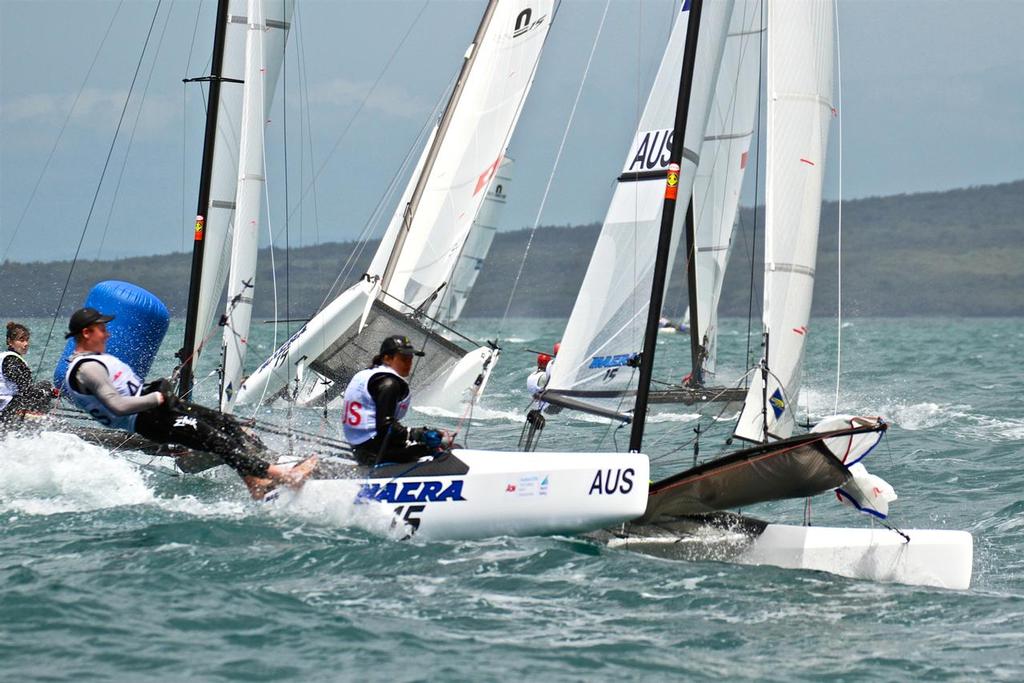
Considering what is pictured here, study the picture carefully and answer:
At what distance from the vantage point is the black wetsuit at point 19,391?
30.2ft

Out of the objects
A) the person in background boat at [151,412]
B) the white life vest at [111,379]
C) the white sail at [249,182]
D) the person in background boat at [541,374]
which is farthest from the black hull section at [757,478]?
the white sail at [249,182]

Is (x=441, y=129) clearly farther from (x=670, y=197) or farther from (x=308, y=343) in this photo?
(x=670, y=197)

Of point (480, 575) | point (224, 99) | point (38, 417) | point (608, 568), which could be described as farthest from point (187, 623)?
point (224, 99)

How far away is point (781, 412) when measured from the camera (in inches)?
290

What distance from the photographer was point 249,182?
1073 cm

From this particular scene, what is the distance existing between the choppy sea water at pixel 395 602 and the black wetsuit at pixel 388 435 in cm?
34

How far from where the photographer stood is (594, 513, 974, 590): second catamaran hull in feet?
22.2

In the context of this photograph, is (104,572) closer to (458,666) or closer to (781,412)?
(458,666)

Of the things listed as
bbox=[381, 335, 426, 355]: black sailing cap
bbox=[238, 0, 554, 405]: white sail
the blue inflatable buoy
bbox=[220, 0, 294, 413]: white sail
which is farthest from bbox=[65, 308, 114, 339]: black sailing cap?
bbox=[238, 0, 554, 405]: white sail

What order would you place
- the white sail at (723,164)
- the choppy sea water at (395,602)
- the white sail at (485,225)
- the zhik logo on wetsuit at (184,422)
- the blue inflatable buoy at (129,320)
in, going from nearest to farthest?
the choppy sea water at (395,602) < the zhik logo on wetsuit at (184,422) < the blue inflatable buoy at (129,320) < the white sail at (723,164) < the white sail at (485,225)

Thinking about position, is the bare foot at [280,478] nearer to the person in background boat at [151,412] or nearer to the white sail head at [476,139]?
the person in background boat at [151,412]

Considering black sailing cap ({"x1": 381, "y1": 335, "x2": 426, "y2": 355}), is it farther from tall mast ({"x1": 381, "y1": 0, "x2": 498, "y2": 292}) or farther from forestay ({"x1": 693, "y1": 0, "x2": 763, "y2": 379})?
forestay ({"x1": 693, "y1": 0, "x2": 763, "y2": 379})

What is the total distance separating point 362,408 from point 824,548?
2.48 m

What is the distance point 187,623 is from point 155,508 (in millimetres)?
2345
